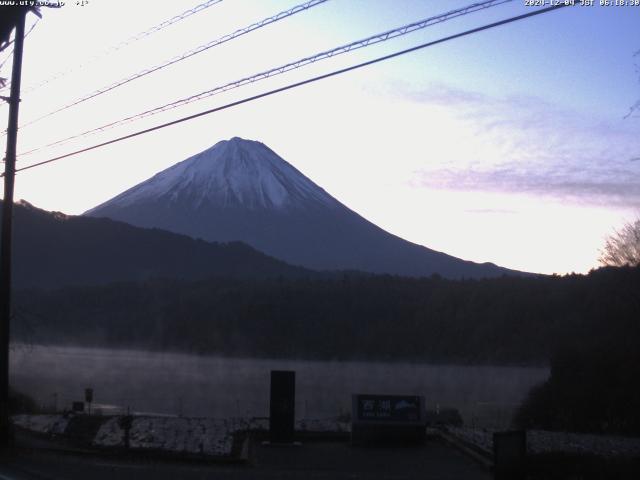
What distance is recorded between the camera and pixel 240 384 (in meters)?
46.2

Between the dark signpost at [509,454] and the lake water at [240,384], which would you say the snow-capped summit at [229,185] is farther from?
the dark signpost at [509,454]

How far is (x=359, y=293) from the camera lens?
7725 centimetres

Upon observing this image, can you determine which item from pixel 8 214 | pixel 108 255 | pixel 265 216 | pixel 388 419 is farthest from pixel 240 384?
pixel 265 216

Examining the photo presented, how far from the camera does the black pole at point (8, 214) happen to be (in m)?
23.6

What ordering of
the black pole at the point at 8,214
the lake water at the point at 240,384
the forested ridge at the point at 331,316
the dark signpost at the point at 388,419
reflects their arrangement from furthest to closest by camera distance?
the forested ridge at the point at 331,316 < the lake water at the point at 240,384 < the dark signpost at the point at 388,419 < the black pole at the point at 8,214

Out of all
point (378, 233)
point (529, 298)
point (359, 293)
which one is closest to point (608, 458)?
point (529, 298)

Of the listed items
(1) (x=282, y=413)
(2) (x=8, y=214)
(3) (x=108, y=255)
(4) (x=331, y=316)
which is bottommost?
(1) (x=282, y=413)

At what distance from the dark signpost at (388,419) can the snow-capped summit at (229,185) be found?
118m

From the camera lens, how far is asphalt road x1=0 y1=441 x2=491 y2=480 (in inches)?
763

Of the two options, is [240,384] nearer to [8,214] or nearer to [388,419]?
[388,419]

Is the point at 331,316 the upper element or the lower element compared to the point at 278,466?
upper

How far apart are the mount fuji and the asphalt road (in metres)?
96.8

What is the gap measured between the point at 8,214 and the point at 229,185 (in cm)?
12531

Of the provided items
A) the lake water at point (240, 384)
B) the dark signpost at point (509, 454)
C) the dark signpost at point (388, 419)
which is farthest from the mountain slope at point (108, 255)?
the dark signpost at point (509, 454)
